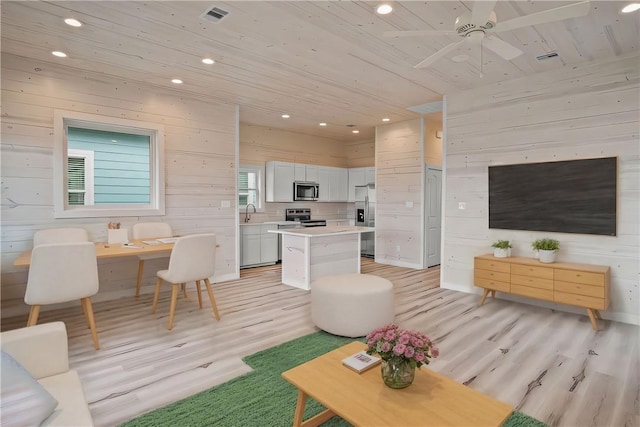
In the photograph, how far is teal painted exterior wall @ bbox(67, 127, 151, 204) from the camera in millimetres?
4734

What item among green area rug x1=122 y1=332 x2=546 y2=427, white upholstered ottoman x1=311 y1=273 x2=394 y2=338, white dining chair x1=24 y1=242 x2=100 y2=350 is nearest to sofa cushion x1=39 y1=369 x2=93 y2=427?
green area rug x1=122 y1=332 x2=546 y2=427

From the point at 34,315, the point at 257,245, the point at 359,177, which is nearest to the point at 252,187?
the point at 257,245

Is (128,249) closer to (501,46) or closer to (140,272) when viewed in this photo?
(140,272)

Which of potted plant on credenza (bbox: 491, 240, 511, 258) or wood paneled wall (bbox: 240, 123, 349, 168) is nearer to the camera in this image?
potted plant on credenza (bbox: 491, 240, 511, 258)

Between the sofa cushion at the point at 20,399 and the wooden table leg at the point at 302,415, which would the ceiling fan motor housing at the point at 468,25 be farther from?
the sofa cushion at the point at 20,399

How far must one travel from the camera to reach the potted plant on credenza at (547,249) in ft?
12.5

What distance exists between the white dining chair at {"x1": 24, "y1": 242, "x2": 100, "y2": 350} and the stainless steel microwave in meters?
4.67

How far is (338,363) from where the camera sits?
1899mm

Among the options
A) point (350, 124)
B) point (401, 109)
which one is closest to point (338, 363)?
point (401, 109)

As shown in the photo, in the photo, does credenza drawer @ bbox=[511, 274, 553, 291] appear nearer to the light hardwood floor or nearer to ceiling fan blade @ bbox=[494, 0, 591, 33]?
the light hardwood floor

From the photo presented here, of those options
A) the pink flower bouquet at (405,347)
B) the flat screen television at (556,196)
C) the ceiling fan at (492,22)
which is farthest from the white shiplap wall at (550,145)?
the pink flower bouquet at (405,347)

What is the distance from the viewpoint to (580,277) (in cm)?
348

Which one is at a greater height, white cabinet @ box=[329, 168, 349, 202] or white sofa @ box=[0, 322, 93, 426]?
white cabinet @ box=[329, 168, 349, 202]

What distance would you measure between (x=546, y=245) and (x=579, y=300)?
651 mm
